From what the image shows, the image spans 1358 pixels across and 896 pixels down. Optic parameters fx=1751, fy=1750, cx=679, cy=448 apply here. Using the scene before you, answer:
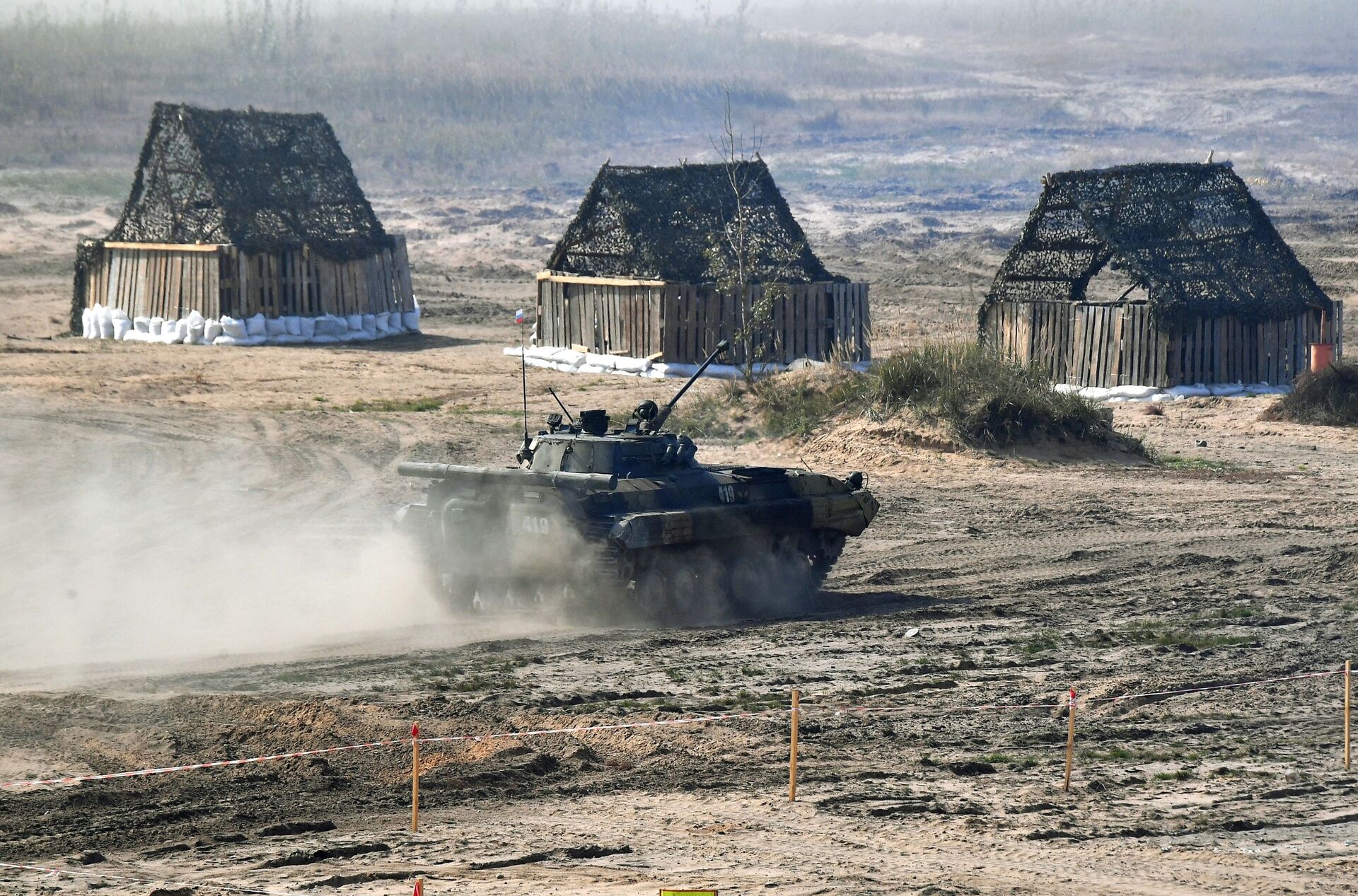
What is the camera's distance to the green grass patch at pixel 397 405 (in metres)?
28.8

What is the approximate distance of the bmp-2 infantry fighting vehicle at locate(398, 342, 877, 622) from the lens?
1534 cm

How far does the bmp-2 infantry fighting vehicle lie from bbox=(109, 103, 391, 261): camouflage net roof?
22.2 metres

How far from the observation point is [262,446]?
2525 centimetres

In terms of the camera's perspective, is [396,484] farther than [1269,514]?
Yes

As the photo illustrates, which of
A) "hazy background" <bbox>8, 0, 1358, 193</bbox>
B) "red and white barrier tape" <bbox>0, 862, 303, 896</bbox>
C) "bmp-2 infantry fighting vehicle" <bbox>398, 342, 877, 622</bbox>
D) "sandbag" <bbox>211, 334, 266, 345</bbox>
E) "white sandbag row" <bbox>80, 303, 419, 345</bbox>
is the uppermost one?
"hazy background" <bbox>8, 0, 1358, 193</bbox>

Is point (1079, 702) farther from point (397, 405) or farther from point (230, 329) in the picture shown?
point (230, 329)

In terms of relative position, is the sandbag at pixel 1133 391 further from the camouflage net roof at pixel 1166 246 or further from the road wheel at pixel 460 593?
the road wheel at pixel 460 593

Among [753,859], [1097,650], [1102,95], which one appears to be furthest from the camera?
[1102,95]

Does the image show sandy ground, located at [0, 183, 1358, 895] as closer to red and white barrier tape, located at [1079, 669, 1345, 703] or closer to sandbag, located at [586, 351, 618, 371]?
red and white barrier tape, located at [1079, 669, 1345, 703]

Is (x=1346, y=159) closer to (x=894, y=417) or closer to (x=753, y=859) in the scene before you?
(x=894, y=417)

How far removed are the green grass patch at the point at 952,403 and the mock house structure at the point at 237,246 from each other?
45.9 feet

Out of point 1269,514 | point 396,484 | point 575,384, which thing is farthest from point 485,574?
point 575,384

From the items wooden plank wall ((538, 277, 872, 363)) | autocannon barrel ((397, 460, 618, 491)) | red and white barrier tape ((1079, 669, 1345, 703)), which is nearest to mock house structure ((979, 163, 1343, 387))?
wooden plank wall ((538, 277, 872, 363))

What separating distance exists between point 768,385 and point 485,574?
11.7 metres
